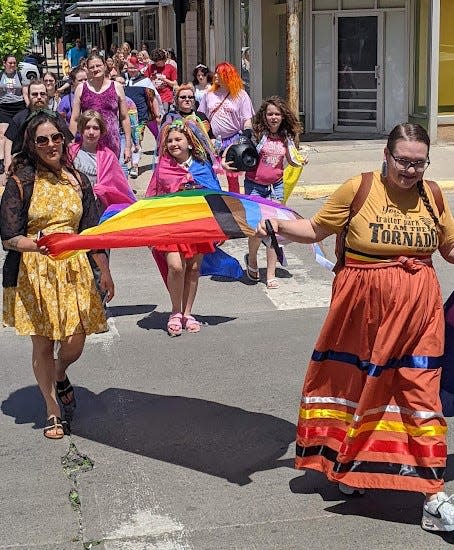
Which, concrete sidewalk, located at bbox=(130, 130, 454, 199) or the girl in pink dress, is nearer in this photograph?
the girl in pink dress

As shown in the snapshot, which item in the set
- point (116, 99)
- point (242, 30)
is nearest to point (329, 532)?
point (116, 99)

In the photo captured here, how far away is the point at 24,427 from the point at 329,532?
214 centimetres

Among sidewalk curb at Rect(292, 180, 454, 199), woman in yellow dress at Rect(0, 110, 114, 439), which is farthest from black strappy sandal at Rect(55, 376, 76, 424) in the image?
sidewalk curb at Rect(292, 180, 454, 199)

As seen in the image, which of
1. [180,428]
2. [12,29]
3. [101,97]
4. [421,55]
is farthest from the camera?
[12,29]

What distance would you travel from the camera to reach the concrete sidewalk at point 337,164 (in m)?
13.5

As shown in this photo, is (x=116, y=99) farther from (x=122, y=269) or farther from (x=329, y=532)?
(x=329, y=532)

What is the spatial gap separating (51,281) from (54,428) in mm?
867

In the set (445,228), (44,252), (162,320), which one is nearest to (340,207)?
(445,228)

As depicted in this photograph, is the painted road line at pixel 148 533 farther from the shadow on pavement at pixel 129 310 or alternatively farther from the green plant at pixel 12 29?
the green plant at pixel 12 29

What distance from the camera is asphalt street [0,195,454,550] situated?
4.44 m

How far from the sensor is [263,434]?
558cm

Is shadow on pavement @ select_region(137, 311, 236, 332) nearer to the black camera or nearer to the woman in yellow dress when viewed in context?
the black camera

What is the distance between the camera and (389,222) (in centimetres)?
434

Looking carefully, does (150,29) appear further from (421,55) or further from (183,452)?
(183,452)
